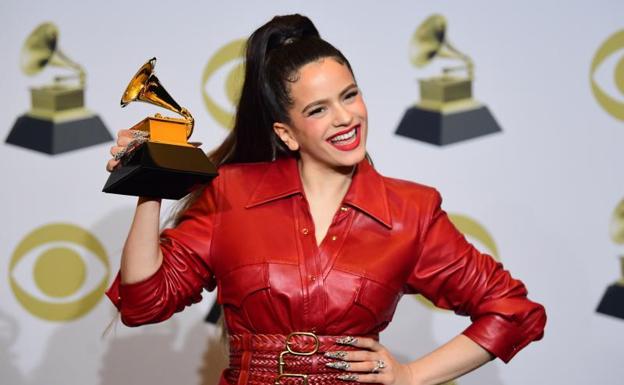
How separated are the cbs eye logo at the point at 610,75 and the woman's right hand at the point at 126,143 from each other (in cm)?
171

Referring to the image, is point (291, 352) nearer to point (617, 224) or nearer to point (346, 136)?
point (346, 136)

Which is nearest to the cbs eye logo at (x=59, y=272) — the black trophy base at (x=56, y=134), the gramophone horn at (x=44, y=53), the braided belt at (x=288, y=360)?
the black trophy base at (x=56, y=134)

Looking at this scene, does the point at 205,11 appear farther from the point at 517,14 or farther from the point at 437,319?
the point at 437,319

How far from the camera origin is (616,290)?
300cm

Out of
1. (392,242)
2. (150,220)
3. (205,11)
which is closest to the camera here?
(150,220)

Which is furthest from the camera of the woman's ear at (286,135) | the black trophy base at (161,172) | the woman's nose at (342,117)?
the woman's ear at (286,135)

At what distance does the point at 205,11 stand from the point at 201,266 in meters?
1.13

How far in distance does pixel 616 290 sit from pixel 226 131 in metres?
1.33

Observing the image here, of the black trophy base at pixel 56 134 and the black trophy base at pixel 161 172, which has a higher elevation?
the black trophy base at pixel 161 172

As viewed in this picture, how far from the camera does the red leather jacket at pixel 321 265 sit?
1979mm

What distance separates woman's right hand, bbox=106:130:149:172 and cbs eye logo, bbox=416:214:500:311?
1.35 meters

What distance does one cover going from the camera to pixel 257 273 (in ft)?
6.53

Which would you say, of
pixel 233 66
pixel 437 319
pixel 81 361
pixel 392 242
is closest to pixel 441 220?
pixel 392 242

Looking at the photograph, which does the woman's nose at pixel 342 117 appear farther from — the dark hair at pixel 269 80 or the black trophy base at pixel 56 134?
the black trophy base at pixel 56 134
